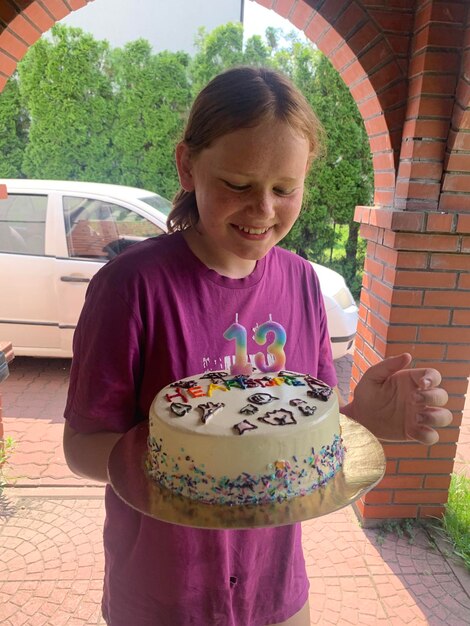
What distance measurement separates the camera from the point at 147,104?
355 inches

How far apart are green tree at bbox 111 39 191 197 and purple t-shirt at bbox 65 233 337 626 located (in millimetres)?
8153

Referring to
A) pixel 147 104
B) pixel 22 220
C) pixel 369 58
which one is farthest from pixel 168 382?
pixel 147 104

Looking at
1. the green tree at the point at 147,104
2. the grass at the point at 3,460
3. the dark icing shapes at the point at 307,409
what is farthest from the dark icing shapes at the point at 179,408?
the green tree at the point at 147,104

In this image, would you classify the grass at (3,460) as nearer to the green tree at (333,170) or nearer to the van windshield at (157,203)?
the van windshield at (157,203)

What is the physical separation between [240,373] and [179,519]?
402mm

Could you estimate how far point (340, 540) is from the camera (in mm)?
3209

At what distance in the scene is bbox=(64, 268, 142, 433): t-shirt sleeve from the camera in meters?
1.17

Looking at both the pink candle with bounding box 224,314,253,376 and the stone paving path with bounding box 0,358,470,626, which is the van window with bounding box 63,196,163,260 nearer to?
the stone paving path with bounding box 0,358,470,626

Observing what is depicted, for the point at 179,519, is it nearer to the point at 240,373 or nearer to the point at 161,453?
the point at 161,453

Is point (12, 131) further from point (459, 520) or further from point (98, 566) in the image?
point (459, 520)

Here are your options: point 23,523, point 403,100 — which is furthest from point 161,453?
point 23,523

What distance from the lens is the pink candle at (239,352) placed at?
1.29 m

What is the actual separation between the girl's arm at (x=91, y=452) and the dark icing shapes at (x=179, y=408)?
0.63ft

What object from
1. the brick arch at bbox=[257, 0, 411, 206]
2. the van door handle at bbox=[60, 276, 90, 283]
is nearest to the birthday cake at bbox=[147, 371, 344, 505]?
the brick arch at bbox=[257, 0, 411, 206]
